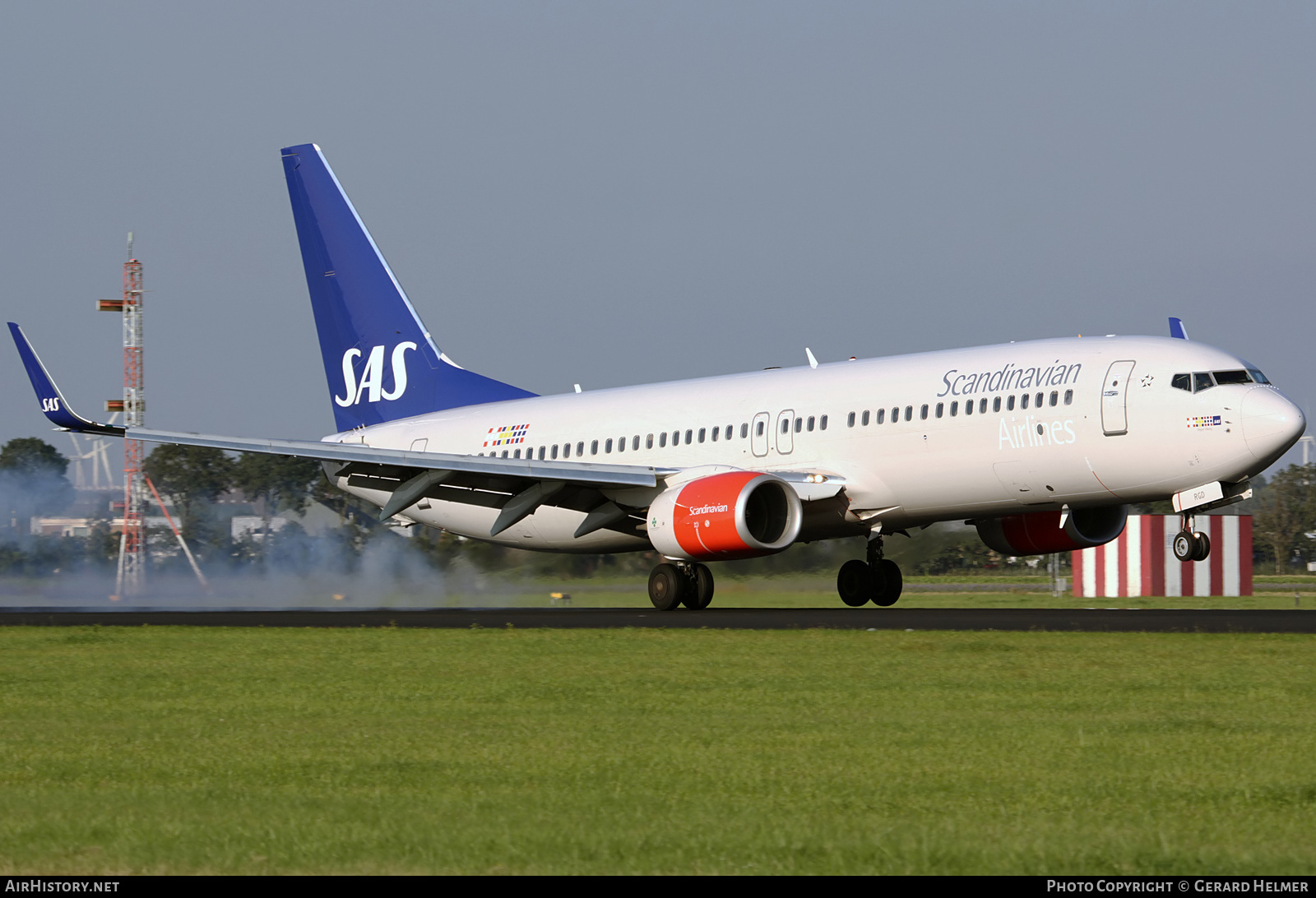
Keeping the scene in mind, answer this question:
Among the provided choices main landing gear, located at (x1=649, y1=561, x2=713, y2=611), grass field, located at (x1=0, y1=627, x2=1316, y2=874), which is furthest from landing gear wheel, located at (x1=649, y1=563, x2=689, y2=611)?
grass field, located at (x1=0, y1=627, x2=1316, y2=874)

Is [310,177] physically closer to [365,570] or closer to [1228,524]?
[365,570]

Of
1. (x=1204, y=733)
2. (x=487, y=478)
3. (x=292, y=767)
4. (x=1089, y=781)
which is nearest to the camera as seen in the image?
(x=1089, y=781)

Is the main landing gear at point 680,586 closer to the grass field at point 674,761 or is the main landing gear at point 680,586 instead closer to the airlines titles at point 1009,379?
the airlines titles at point 1009,379

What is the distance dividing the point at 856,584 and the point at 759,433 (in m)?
3.82

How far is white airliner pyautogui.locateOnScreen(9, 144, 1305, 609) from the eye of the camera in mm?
23938

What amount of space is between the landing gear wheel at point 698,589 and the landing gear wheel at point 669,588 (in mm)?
77

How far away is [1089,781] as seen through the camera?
340 inches

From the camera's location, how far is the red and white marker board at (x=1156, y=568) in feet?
155

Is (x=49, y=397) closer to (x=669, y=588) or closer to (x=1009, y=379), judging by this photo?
(x=669, y=588)

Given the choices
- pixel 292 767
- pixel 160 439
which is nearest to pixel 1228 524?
pixel 160 439

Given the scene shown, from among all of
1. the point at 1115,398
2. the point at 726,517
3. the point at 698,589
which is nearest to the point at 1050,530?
the point at 1115,398

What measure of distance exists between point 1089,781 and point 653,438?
70.6 ft

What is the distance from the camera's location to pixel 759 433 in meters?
28.1

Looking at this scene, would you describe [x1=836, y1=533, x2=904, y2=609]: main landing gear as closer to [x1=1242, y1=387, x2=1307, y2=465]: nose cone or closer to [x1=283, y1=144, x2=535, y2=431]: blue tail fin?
[x1=1242, y1=387, x2=1307, y2=465]: nose cone
